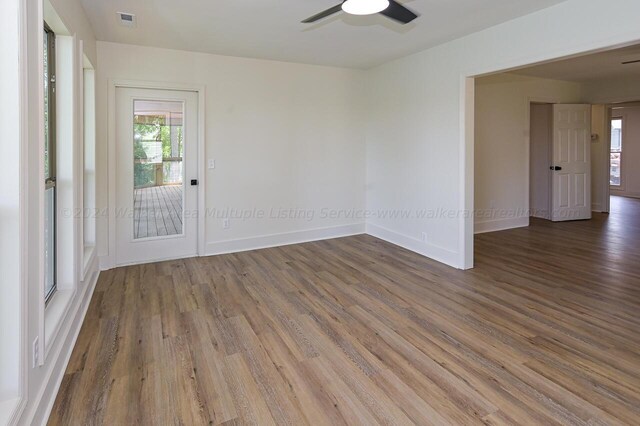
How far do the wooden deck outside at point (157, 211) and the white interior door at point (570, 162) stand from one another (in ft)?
20.7

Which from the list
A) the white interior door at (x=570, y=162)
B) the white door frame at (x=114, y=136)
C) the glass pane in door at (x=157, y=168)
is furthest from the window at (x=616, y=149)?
the glass pane in door at (x=157, y=168)

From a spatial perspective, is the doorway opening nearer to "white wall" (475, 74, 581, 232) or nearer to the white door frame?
"white wall" (475, 74, 581, 232)

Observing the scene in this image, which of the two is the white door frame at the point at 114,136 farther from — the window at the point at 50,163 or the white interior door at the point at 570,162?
the white interior door at the point at 570,162

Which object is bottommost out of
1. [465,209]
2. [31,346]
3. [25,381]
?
[25,381]

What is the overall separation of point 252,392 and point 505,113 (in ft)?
19.2

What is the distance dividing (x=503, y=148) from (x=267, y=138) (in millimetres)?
3824

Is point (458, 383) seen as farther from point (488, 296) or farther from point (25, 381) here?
point (25, 381)

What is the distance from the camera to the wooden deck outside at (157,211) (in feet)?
14.9

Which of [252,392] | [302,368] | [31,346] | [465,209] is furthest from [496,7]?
[31,346]

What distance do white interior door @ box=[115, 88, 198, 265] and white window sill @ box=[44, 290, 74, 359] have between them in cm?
188

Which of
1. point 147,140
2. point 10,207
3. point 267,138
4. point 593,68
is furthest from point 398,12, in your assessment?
point 593,68

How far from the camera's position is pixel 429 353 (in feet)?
8.14

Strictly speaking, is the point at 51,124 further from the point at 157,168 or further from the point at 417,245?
the point at 417,245

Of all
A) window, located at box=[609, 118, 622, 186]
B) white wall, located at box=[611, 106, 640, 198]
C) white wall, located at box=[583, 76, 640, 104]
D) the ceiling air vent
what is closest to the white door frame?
the ceiling air vent
